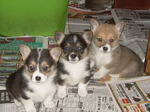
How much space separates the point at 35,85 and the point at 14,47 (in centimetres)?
86

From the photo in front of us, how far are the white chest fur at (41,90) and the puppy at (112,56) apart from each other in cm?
55

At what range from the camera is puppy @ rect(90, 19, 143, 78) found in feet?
6.72

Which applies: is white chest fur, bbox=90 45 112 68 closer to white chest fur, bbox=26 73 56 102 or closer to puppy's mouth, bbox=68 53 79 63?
puppy's mouth, bbox=68 53 79 63

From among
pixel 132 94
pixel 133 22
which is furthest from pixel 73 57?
pixel 133 22

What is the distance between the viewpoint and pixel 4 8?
7.91ft

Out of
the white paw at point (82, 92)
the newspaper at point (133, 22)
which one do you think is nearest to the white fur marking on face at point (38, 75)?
the white paw at point (82, 92)

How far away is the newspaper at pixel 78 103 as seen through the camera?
184cm

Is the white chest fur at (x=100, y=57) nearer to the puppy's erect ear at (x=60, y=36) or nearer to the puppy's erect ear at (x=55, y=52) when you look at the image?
the puppy's erect ear at (x=60, y=36)

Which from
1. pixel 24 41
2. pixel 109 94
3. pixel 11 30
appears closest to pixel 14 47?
pixel 24 41

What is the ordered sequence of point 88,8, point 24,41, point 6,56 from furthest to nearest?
point 88,8 → point 24,41 → point 6,56

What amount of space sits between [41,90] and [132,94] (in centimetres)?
80

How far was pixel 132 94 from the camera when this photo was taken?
6.53 feet

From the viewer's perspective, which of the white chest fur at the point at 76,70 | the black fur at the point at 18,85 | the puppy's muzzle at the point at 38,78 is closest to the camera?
the puppy's muzzle at the point at 38,78

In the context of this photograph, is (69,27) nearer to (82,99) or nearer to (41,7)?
(41,7)
